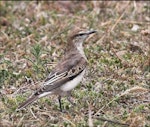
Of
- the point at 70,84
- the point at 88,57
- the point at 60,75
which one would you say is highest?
the point at 60,75

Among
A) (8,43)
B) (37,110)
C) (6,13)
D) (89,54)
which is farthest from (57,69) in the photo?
(6,13)

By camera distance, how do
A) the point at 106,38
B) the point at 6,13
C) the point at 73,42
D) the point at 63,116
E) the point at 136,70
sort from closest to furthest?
the point at 63,116
the point at 73,42
the point at 136,70
the point at 106,38
the point at 6,13

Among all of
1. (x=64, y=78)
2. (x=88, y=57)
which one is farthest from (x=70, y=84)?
(x=88, y=57)

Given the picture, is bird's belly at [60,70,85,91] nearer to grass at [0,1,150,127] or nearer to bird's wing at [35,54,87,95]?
bird's wing at [35,54,87,95]

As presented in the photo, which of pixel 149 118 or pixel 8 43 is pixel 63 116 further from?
pixel 8 43

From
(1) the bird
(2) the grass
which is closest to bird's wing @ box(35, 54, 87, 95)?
(1) the bird

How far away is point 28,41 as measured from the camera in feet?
40.4

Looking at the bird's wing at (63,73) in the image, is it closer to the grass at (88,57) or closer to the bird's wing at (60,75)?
the bird's wing at (60,75)

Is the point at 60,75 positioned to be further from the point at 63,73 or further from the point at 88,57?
the point at 88,57

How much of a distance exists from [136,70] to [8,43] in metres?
2.71

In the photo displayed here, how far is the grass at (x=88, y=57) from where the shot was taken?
29.4 feet

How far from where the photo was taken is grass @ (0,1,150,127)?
29.4 ft

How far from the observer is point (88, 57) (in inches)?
447

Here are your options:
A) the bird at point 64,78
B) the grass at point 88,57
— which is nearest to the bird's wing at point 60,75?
the bird at point 64,78
